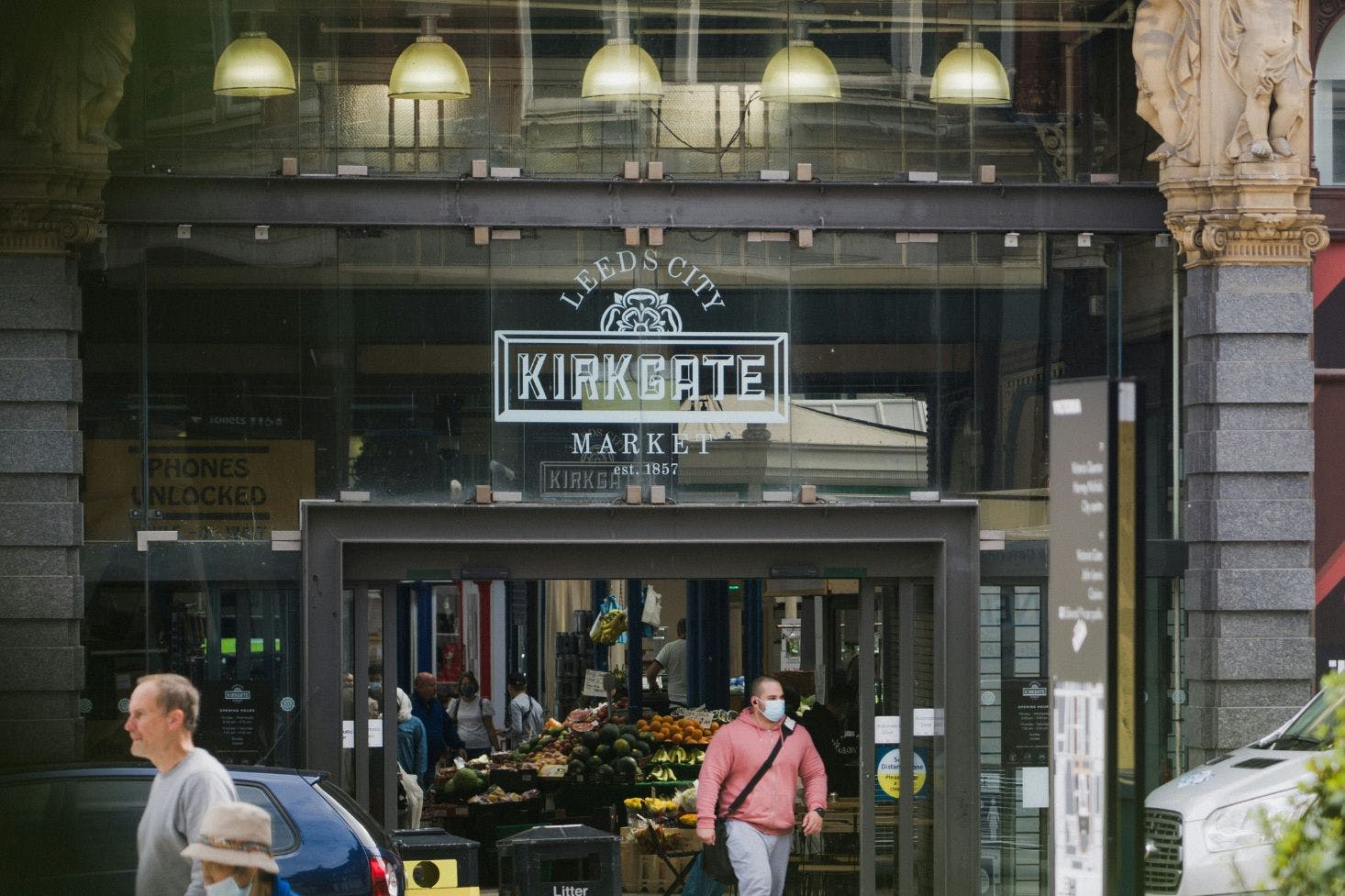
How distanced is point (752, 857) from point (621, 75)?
18.5ft

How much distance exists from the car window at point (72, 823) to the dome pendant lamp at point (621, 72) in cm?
624

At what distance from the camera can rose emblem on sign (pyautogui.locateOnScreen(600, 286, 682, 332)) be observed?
13547 millimetres

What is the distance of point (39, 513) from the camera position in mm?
12773

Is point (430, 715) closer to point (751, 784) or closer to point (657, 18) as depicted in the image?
point (751, 784)

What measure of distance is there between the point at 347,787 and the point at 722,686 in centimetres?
1117

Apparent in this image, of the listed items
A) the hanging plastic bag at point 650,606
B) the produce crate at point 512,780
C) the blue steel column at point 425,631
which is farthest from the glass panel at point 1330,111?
the blue steel column at point 425,631

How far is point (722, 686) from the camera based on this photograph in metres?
24.0

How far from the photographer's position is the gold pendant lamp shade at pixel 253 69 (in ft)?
43.9

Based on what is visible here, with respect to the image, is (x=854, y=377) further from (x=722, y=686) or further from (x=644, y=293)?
(x=722, y=686)

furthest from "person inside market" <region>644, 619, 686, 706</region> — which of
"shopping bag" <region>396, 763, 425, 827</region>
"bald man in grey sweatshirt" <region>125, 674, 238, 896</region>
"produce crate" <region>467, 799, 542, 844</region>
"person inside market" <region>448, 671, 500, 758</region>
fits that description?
"bald man in grey sweatshirt" <region>125, 674, 238, 896</region>

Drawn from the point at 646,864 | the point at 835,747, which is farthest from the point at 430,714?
the point at 835,747

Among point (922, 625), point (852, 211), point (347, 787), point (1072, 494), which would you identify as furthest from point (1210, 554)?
point (1072, 494)

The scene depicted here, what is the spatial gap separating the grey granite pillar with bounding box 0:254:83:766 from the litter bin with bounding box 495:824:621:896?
3.50 meters

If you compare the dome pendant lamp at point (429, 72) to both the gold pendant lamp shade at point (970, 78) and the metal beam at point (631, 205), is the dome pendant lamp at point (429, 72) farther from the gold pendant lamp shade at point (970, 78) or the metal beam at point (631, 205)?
the gold pendant lamp shade at point (970, 78)
